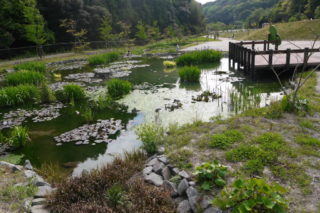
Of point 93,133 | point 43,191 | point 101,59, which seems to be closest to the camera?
point 43,191

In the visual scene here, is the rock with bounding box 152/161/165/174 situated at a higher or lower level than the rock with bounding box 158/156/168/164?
lower

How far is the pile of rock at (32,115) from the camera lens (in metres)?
9.97

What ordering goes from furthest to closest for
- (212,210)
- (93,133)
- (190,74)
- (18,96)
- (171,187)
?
(190,74) → (18,96) → (93,133) → (171,187) → (212,210)

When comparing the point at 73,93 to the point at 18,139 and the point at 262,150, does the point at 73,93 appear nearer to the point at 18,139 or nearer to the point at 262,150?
the point at 18,139

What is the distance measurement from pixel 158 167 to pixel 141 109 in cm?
541

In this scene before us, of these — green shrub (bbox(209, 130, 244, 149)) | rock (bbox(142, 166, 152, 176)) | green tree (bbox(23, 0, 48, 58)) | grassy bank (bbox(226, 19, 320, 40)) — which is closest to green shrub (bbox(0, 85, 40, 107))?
rock (bbox(142, 166, 152, 176))

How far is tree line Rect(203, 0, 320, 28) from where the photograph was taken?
4141 centimetres

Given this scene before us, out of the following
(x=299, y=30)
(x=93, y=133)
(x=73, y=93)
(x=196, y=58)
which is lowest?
(x=93, y=133)

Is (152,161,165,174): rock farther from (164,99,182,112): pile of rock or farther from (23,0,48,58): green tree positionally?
(23,0,48,58): green tree

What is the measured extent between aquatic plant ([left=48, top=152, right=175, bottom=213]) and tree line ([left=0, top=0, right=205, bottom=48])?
24287mm

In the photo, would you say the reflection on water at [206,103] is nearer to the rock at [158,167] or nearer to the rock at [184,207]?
the rock at [158,167]

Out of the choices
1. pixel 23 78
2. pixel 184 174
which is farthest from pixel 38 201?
pixel 23 78

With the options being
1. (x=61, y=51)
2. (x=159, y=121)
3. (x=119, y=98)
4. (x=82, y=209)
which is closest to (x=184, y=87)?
(x=119, y=98)

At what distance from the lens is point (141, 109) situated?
1067 centimetres
